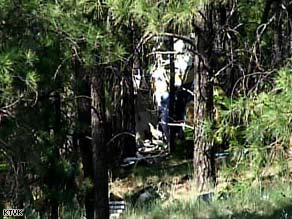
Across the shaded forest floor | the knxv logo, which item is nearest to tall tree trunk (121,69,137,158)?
the shaded forest floor

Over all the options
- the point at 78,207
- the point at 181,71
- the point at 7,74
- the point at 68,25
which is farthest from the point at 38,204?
the point at 181,71

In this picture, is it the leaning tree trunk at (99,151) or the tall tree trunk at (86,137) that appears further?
the tall tree trunk at (86,137)

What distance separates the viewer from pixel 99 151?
632 centimetres

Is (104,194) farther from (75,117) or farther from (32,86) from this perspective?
(32,86)

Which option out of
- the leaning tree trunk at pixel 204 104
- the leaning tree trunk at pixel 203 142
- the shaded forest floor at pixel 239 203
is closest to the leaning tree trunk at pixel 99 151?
the shaded forest floor at pixel 239 203

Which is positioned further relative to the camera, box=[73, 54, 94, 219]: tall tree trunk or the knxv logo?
box=[73, 54, 94, 219]: tall tree trunk

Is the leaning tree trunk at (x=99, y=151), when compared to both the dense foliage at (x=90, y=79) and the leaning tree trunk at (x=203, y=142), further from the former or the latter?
the leaning tree trunk at (x=203, y=142)

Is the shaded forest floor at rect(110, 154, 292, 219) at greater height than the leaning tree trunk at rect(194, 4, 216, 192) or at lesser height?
lesser

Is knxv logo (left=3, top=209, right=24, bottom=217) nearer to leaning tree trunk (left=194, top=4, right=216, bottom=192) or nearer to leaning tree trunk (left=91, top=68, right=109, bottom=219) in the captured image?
leaning tree trunk (left=91, top=68, right=109, bottom=219)

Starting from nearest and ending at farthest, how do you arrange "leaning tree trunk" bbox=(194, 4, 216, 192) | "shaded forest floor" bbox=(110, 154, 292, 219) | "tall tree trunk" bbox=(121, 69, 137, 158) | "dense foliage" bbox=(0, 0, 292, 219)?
"dense foliage" bbox=(0, 0, 292, 219) → "shaded forest floor" bbox=(110, 154, 292, 219) → "leaning tree trunk" bbox=(194, 4, 216, 192) → "tall tree trunk" bbox=(121, 69, 137, 158)

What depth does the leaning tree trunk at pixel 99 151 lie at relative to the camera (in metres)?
6.18

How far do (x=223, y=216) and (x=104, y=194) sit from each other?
51.7 inches

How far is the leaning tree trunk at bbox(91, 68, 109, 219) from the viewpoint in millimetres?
6184

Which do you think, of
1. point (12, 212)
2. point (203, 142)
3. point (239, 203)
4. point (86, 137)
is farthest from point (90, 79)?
point (203, 142)
